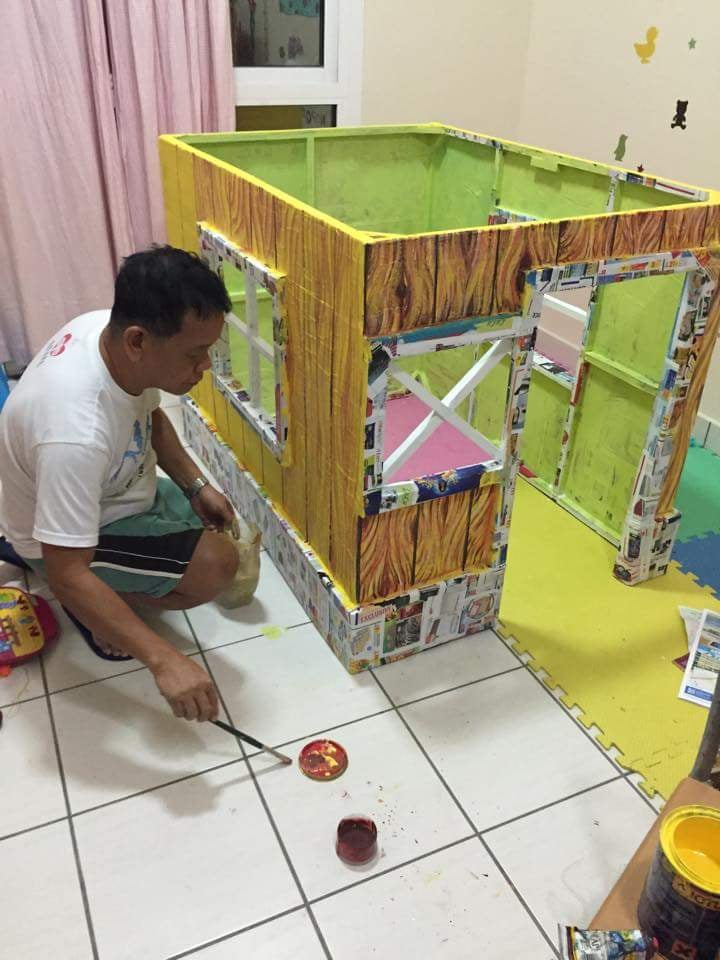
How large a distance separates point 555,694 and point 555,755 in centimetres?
19

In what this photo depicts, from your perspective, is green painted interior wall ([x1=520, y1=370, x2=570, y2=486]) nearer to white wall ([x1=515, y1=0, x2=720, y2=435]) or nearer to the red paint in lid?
white wall ([x1=515, y1=0, x2=720, y2=435])

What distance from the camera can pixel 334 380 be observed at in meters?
1.64

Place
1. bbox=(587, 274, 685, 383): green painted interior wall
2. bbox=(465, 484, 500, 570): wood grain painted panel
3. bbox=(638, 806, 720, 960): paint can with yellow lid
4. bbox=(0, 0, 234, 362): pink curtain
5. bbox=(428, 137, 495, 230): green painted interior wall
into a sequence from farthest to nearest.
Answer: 1. bbox=(0, 0, 234, 362): pink curtain
2. bbox=(428, 137, 495, 230): green painted interior wall
3. bbox=(587, 274, 685, 383): green painted interior wall
4. bbox=(465, 484, 500, 570): wood grain painted panel
5. bbox=(638, 806, 720, 960): paint can with yellow lid

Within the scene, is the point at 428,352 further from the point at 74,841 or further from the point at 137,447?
the point at 74,841

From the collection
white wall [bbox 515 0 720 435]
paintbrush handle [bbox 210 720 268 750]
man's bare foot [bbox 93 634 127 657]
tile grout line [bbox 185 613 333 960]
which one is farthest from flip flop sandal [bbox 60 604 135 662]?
white wall [bbox 515 0 720 435]

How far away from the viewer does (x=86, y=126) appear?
2850 mm

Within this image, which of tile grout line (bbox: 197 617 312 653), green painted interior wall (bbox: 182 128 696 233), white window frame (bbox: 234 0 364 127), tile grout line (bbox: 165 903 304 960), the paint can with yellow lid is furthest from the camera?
white window frame (bbox: 234 0 364 127)

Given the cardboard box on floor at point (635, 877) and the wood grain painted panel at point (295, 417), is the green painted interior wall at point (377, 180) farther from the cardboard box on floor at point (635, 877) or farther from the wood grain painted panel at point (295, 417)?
the cardboard box on floor at point (635, 877)

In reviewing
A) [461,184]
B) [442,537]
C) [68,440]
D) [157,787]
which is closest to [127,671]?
[157,787]

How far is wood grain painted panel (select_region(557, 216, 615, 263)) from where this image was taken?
63.1 inches

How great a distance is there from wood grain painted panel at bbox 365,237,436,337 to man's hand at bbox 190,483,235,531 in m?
0.73

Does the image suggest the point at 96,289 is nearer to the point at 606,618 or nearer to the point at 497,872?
the point at 606,618

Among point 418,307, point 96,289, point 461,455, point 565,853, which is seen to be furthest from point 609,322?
point 96,289

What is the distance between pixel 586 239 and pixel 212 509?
1.10 meters
